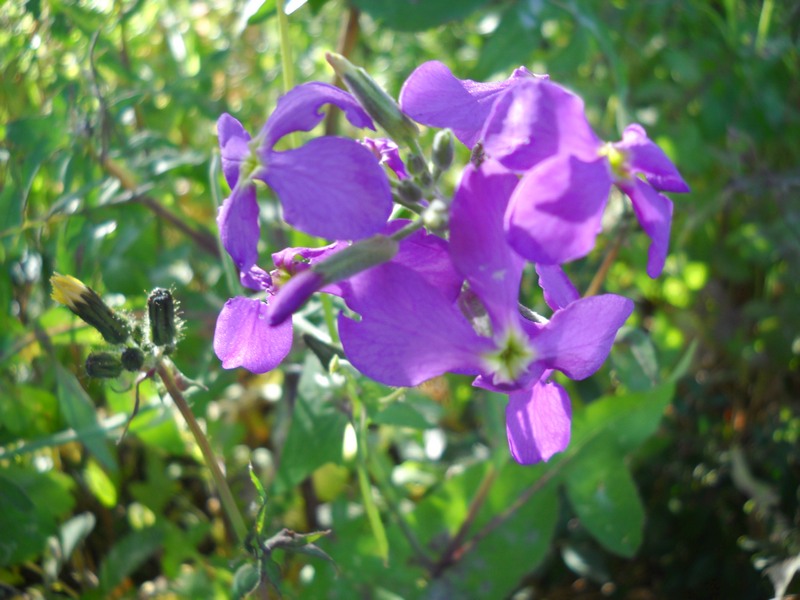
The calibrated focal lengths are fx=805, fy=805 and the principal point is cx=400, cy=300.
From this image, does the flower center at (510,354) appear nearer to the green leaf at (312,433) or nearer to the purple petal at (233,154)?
the purple petal at (233,154)

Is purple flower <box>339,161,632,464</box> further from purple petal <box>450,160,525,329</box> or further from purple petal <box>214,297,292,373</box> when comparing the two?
purple petal <box>214,297,292,373</box>

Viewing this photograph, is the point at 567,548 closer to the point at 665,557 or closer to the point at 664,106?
the point at 665,557

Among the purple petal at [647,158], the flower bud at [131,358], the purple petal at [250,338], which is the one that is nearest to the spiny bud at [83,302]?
the flower bud at [131,358]

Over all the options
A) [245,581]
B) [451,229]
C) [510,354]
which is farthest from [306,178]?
[245,581]

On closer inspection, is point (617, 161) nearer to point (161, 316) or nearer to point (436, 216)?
point (436, 216)

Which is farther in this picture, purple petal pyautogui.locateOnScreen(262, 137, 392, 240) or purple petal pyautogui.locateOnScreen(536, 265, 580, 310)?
purple petal pyautogui.locateOnScreen(536, 265, 580, 310)

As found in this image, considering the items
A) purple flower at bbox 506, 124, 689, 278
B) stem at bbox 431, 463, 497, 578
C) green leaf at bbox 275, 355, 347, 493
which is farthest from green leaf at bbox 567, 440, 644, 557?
purple flower at bbox 506, 124, 689, 278
